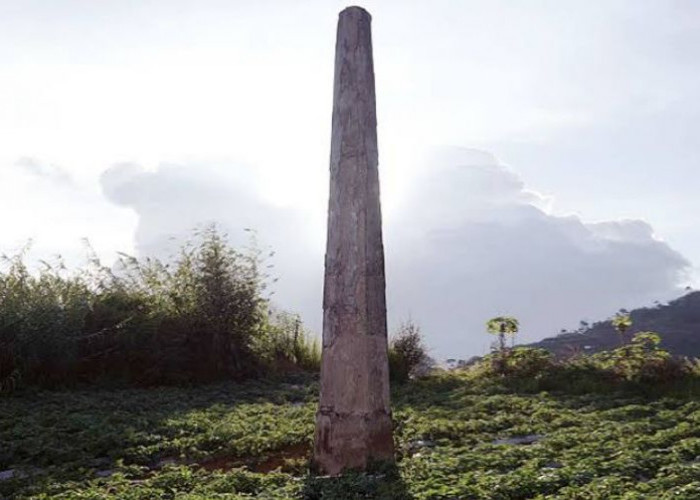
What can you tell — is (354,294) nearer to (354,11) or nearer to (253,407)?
(354,11)

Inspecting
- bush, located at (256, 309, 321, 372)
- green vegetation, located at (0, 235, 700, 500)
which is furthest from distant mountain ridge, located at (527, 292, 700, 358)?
green vegetation, located at (0, 235, 700, 500)

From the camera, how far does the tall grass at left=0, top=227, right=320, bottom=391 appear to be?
36.1 feet

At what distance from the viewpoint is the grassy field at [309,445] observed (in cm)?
475

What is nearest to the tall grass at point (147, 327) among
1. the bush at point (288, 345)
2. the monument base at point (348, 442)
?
the bush at point (288, 345)

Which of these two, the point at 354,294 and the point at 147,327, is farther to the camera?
the point at 147,327

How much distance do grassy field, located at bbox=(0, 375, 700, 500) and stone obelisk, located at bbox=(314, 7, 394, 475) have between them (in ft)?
1.19

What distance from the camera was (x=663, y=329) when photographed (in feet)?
103

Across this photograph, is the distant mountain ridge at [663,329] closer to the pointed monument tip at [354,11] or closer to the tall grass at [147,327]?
the tall grass at [147,327]

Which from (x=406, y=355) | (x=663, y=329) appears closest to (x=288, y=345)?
(x=406, y=355)

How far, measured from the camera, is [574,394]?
1056 cm

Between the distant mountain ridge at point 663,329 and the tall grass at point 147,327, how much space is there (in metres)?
17.4

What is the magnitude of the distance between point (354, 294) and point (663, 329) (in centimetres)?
2875

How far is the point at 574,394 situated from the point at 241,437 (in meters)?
5.39

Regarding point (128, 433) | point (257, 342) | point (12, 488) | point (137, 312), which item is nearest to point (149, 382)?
point (137, 312)
